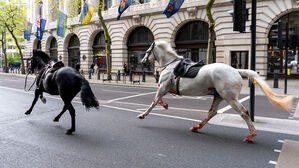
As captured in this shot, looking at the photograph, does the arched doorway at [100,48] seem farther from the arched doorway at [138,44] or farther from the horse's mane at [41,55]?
the horse's mane at [41,55]

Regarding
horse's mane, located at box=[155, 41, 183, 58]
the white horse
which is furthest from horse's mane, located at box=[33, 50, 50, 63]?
the white horse

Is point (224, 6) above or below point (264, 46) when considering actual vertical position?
above

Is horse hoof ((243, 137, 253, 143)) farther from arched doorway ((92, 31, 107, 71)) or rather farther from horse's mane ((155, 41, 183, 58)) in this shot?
arched doorway ((92, 31, 107, 71))

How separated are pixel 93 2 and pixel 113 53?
29.7 ft

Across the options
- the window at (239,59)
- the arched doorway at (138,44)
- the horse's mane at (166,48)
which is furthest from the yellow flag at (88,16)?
the horse's mane at (166,48)

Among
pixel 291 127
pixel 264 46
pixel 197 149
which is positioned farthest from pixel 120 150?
pixel 264 46

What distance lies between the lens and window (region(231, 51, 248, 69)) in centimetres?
2373

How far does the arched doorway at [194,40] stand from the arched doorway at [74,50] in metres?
19.4

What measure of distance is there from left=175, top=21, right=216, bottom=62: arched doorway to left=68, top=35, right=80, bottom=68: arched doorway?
1943 cm

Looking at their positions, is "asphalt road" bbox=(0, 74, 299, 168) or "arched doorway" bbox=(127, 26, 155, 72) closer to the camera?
"asphalt road" bbox=(0, 74, 299, 168)

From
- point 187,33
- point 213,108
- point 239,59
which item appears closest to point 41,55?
point 213,108

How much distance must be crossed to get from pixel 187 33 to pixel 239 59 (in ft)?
22.0

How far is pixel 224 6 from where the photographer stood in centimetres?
2333

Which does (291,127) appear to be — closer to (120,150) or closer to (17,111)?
(120,150)
